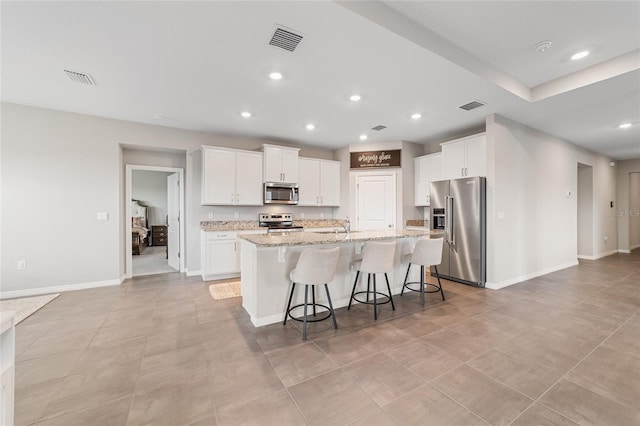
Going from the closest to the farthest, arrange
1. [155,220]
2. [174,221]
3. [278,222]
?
[174,221]
[278,222]
[155,220]

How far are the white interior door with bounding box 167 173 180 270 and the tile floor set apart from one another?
2023 mm

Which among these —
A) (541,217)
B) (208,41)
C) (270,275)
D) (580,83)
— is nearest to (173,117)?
(208,41)

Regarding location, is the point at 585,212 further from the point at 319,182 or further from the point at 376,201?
the point at 319,182

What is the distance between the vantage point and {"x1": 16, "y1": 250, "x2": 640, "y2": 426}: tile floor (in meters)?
1.65

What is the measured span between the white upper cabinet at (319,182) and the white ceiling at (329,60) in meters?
1.60

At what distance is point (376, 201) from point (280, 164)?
7.52 feet

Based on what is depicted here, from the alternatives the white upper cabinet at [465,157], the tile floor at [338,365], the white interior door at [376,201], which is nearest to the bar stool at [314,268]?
the tile floor at [338,365]

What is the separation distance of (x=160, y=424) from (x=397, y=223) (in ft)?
16.8

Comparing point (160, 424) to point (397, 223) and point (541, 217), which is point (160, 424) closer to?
point (397, 223)

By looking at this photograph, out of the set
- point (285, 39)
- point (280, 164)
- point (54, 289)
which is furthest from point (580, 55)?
point (54, 289)

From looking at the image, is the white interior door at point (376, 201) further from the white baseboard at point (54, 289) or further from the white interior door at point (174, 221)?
the white baseboard at point (54, 289)

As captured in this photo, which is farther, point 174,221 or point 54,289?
point 174,221

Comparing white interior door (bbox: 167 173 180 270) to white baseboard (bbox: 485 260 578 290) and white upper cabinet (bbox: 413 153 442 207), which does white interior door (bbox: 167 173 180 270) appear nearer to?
white upper cabinet (bbox: 413 153 442 207)

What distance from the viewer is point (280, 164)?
5.58 m
